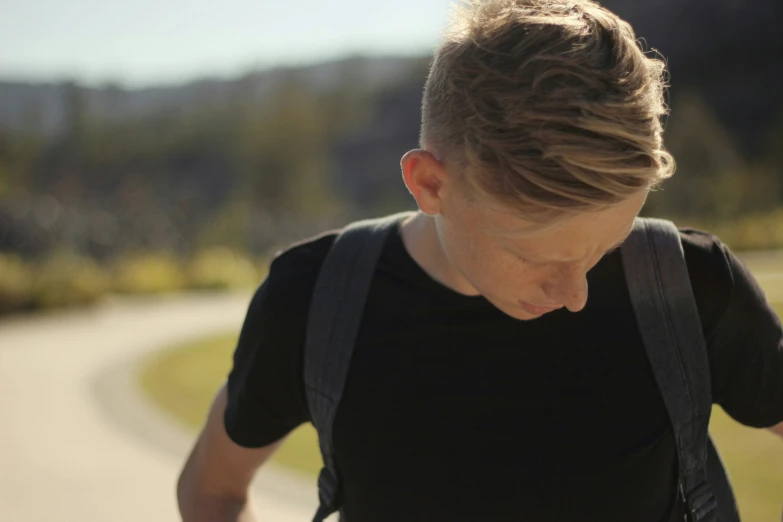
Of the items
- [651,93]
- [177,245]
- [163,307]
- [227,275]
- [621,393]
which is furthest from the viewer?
[177,245]

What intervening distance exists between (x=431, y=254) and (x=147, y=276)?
52.1 feet

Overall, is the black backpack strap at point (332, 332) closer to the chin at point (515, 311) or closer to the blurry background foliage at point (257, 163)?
the chin at point (515, 311)

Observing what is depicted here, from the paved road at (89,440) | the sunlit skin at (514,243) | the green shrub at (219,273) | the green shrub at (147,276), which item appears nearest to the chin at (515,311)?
the sunlit skin at (514,243)

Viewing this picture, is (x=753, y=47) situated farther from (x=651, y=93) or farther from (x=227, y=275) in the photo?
(x=651, y=93)

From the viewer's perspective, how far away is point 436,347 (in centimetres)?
147

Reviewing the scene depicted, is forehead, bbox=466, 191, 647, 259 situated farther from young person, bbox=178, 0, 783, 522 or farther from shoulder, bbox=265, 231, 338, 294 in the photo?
shoulder, bbox=265, 231, 338, 294

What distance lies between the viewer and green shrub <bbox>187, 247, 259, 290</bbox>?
56.1 ft

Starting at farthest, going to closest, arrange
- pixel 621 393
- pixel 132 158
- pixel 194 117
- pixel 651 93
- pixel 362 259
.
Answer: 1. pixel 194 117
2. pixel 132 158
3. pixel 362 259
4. pixel 621 393
5. pixel 651 93

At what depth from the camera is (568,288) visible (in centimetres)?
125

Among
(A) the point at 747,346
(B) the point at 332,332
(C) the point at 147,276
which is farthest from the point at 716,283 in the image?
(C) the point at 147,276

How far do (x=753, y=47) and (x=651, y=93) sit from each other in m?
62.6

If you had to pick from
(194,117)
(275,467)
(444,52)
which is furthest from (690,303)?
(194,117)

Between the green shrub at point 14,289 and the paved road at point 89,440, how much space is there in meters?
1.91

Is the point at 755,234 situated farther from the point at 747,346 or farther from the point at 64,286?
the point at 747,346
